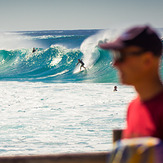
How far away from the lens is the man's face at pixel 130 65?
1513 millimetres

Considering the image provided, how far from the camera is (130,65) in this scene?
1533mm

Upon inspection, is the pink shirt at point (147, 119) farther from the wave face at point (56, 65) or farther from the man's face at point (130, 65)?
the wave face at point (56, 65)

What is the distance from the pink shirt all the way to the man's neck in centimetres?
2

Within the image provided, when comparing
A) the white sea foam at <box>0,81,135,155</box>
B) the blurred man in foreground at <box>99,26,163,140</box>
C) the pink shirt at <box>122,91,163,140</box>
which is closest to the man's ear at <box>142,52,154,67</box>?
the blurred man in foreground at <box>99,26,163,140</box>

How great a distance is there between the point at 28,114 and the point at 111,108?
8.46 ft

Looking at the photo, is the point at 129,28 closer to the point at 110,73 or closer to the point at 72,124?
the point at 72,124

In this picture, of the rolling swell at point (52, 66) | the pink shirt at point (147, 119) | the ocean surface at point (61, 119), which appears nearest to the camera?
the pink shirt at point (147, 119)

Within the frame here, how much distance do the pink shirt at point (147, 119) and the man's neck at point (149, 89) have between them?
0.06 feet

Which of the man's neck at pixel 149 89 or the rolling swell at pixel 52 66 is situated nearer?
the man's neck at pixel 149 89

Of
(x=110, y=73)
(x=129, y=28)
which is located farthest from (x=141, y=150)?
(x=110, y=73)

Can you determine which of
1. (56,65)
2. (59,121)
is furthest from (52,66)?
(59,121)

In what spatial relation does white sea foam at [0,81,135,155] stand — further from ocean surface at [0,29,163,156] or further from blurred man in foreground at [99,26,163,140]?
blurred man in foreground at [99,26,163,140]

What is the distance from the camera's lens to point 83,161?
1.74 m

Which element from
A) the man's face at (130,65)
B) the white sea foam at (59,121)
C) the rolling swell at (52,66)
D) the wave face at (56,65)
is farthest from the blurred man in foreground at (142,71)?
the rolling swell at (52,66)
